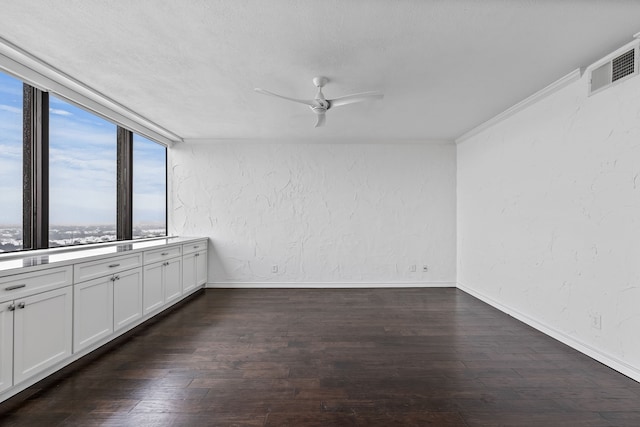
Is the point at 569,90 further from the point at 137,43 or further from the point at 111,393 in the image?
the point at 111,393

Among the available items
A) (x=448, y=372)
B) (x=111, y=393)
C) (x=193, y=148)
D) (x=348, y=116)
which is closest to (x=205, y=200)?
(x=193, y=148)

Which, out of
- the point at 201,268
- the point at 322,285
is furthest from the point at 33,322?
the point at 322,285

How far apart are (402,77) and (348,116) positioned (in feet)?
3.86

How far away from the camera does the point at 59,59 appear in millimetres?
2617

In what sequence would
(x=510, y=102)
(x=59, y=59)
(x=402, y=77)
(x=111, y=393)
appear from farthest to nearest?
(x=510, y=102), (x=402, y=77), (x=59, y=59), (x=111, y=393)

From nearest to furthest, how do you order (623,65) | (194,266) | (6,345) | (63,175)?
(6,345), (623,65), (63,175), (194,266)

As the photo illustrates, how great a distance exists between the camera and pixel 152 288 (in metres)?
3.61

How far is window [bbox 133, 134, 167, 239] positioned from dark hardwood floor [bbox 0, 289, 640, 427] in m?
1.86

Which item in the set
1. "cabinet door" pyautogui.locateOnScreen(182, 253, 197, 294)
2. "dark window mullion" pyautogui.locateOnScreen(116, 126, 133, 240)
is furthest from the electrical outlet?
"dark window mullion" pyautogui.locateOnScreen(116, 126, 133, 240)

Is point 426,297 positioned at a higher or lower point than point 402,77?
lower

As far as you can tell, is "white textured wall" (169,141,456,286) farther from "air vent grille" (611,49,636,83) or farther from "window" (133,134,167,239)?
"air vent grille" (611,49,636,83)

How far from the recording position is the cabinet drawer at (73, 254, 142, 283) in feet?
8.35

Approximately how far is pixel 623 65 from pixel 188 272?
5163 millimetres

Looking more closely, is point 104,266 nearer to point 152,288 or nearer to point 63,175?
point 152,288
